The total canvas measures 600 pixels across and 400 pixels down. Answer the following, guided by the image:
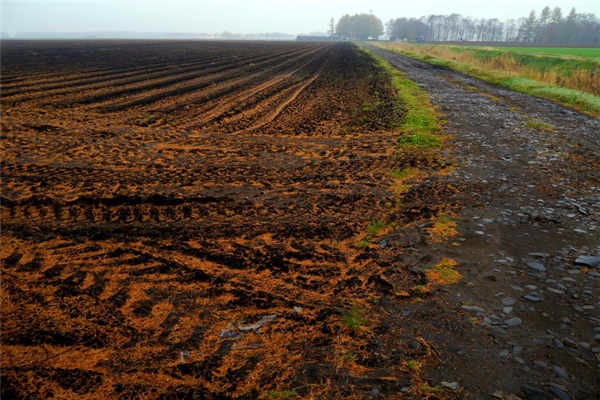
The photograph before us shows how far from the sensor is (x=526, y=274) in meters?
4.04

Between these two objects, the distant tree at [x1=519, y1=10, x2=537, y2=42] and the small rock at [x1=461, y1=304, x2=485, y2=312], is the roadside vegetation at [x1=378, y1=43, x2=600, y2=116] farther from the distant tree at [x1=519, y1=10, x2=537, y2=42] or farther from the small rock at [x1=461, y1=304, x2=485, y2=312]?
the distant tree at [x1=519, y1=10, x2=537, y2=42]

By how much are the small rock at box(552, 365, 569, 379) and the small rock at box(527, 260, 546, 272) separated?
4.98ft

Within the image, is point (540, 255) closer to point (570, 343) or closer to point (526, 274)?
point (526, 274)

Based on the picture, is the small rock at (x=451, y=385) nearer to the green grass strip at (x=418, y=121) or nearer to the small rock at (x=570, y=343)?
the small rock at (x=570, y=343)

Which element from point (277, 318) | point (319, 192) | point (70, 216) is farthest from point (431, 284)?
point (70, 216)

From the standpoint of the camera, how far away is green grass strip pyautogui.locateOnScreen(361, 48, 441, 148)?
9.46 m

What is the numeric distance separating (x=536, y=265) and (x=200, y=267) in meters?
3.96

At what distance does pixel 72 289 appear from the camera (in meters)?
3.81

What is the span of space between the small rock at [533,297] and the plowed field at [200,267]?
1029 mm

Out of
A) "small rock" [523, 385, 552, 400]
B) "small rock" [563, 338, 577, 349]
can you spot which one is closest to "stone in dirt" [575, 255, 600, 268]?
"small rock" [563, 338, 577, 349]

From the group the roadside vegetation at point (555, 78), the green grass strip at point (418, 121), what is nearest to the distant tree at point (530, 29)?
the roadside vegetation at point (555, 78)

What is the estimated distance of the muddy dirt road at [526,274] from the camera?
2.84m

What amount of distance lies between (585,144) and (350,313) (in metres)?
9.43

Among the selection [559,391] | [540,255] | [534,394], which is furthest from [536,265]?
[534,394]
